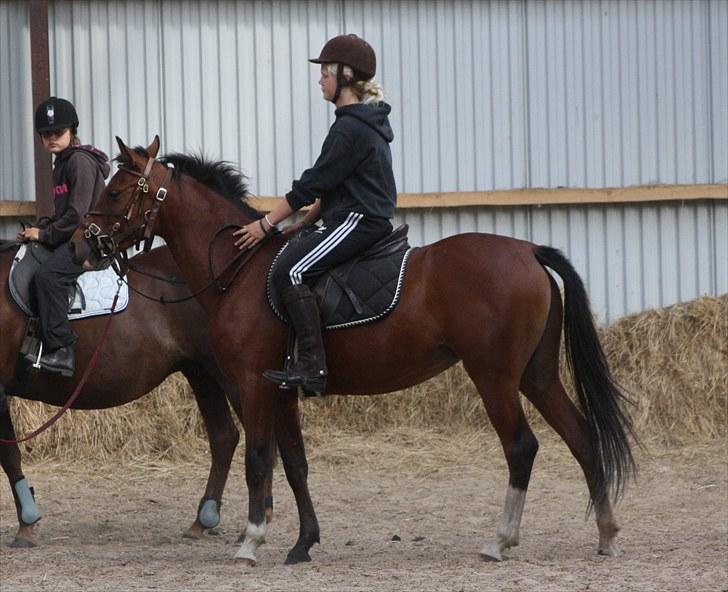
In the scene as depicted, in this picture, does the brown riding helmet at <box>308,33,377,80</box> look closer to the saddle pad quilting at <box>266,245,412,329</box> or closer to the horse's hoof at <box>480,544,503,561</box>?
the saddle pad quilting at <box>266,245,412,329</box>

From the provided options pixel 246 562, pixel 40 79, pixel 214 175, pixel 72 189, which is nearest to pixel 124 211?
pixel 214 175

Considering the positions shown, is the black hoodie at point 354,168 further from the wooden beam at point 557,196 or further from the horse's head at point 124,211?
the wooden beam at point 557,196

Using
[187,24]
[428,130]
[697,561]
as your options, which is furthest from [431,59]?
[697,561]

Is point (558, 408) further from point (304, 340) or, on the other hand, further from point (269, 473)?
point (269, 473)

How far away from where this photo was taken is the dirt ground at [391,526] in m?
5.75

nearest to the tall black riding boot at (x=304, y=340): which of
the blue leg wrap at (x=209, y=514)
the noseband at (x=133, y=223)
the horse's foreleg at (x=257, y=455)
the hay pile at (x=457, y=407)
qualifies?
the horse's foreleg at (x=257, y=455)

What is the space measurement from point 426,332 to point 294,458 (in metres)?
1.07

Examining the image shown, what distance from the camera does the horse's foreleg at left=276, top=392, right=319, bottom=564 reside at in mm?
6406

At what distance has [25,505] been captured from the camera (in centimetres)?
700

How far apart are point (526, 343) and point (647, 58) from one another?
4903 mm

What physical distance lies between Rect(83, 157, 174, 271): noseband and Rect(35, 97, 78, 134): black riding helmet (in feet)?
2.34

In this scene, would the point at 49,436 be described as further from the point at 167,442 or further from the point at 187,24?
the point at 187,24

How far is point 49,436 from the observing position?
926cm

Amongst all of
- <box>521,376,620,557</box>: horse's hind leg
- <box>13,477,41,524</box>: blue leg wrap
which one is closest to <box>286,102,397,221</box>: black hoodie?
<box>521,376,620,557</box>: horse's hind leg
